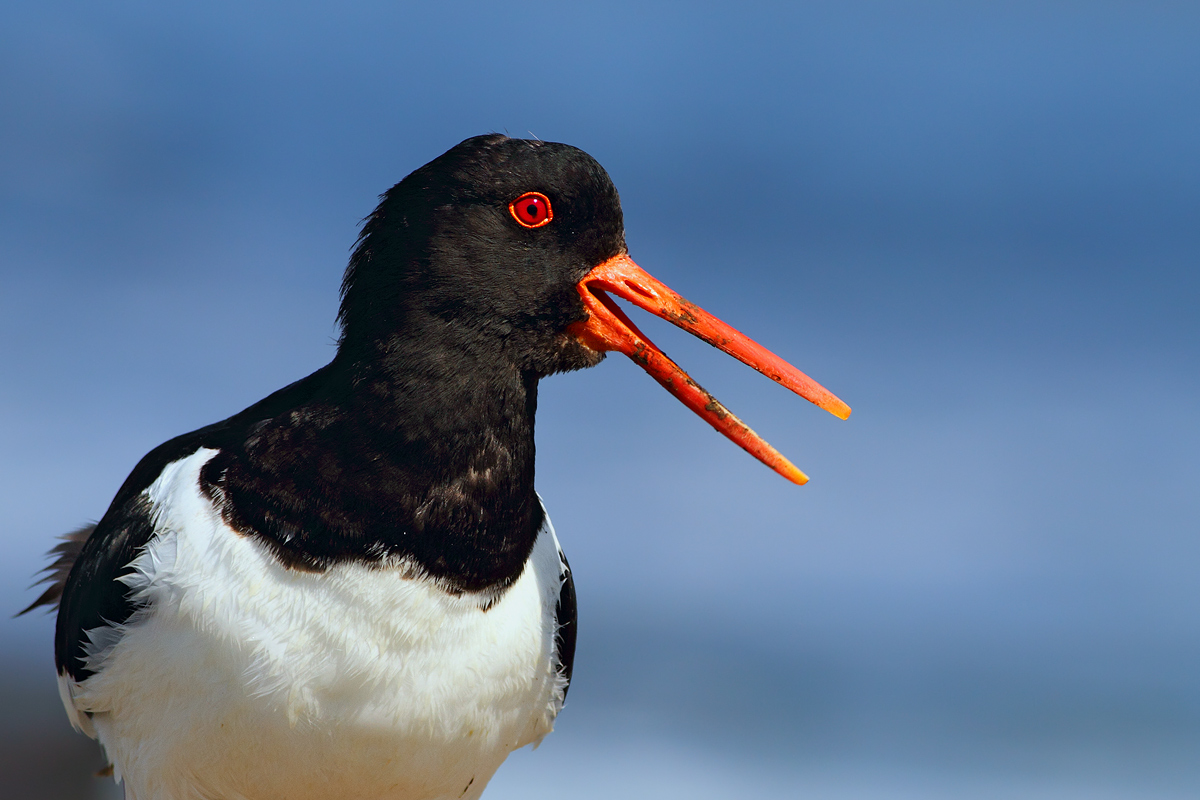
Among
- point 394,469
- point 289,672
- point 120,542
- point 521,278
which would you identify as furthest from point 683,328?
point 120,542

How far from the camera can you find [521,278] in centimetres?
298

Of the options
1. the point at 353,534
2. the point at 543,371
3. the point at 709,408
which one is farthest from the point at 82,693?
the point at 709,408

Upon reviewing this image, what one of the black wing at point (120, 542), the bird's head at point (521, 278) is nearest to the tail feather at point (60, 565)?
A: the black wing at point (120, 542)

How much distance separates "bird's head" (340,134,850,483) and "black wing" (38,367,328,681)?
40 centimetres

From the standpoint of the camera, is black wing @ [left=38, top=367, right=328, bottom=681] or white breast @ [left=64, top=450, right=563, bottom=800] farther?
black wing @ [left=38, top=367, right=328, bottom=681]

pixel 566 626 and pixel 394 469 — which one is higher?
pixel 566 626

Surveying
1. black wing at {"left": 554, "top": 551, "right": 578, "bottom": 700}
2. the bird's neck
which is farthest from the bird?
black wing at {"left": 554, "top": 551, "right": 578, "bottom": 700}

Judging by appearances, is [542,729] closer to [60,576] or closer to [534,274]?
[534,274]

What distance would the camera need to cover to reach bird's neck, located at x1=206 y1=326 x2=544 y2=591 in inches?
109

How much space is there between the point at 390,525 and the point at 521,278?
2.56 ft

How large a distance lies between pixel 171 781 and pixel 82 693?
0.43 meters

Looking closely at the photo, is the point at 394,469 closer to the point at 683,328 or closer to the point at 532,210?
the point at 532,210

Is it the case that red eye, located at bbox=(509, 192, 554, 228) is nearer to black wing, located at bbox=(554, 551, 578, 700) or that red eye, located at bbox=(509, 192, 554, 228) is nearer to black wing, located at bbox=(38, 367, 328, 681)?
black wing, located at bbox=(38, 367, 328, 681)

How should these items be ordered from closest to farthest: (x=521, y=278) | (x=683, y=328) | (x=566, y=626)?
(x=521, y=278), (x=683, y=328), (x=566, y=626)
